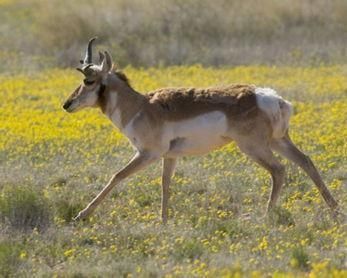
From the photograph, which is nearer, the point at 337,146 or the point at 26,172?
the point at 26,172

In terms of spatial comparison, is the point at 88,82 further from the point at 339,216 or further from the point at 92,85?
the point at 339,216

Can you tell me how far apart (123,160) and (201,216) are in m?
3.59

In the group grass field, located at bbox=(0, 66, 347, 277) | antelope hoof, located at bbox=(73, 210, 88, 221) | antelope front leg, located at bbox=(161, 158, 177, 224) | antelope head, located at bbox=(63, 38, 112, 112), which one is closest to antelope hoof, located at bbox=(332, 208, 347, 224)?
grass field, located at bbox=(0, 66, 347, 277)

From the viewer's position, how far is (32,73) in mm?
24625

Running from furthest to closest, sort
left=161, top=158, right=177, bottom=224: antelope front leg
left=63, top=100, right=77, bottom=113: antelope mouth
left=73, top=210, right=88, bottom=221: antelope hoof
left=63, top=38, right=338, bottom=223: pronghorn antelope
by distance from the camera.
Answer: left=63, top=100, right=77, bottom=113: antelope mouth
left=161, top=158, right=177, bottom=224: antelope front leg
left=63, top=38, right=338, bottom=223: pronghorn antelope
left=73, top=210, right=88, bottom=221: antelope hoof

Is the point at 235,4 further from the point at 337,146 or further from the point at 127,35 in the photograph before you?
the point at 337,146

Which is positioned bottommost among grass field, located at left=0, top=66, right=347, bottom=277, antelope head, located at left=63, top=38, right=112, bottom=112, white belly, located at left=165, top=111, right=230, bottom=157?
grass field, located at left=0, top=66, right=347, bottom=277

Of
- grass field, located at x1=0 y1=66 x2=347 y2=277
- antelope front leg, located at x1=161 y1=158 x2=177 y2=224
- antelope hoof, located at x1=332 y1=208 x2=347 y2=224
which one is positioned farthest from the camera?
antelope front leg, located at x1=161 y1=158 x2=177 y2=224

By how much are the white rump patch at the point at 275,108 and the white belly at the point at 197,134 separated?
1.54 feet

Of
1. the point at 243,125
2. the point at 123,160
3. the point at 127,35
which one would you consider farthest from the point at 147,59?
the point at 243,125

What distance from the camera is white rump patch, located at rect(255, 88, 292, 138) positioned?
11586 millimetres

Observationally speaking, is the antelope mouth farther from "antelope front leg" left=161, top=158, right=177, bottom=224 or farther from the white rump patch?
the white rump patch

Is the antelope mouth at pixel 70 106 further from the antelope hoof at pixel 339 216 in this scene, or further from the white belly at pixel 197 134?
the antelope hoof at pixel 339 216

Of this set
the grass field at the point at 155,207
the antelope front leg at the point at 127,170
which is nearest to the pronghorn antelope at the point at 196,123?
the antelope front leg at the point at 127,170
